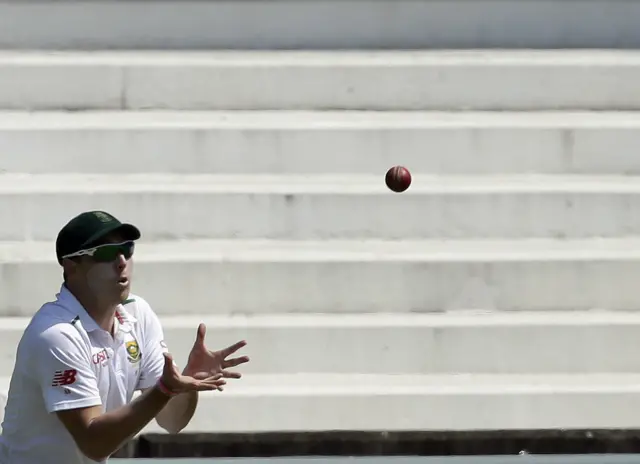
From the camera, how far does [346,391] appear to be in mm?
5305

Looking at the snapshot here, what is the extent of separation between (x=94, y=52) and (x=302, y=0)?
141 centimetres

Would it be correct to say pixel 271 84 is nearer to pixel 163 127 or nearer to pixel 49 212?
pixel 163 127

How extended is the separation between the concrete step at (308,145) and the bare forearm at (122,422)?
3.89 m

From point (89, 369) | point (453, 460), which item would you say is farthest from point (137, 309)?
point (453, 460)

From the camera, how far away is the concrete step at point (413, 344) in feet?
18.1

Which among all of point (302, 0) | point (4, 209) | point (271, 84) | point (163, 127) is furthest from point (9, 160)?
point (302, 0)

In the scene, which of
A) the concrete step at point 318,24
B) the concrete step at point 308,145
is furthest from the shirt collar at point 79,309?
the concrete step at point 318,24

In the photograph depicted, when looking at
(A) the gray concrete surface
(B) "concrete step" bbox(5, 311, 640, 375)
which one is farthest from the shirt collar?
(B) "concrete step" bbox(5, 311, 640, 375)

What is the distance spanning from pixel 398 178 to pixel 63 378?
138 inches

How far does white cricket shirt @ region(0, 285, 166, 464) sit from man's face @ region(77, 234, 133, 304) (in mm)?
66

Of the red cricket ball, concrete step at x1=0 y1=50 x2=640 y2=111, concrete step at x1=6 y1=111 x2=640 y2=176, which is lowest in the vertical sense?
the red cricket ball

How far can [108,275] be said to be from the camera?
8.89ft

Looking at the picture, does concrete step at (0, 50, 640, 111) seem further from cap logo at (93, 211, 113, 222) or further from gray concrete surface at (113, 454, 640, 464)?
cap logo at (93, 211, 113, 222)

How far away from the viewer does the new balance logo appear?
256cm
